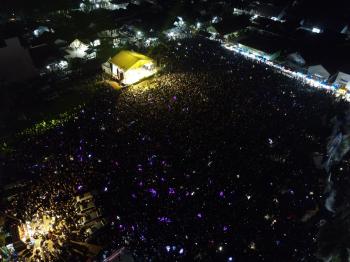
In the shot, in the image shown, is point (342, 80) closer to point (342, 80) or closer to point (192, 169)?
point (342, 80)

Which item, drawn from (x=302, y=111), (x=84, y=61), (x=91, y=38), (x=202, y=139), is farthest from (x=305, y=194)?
(x=91, y=38)

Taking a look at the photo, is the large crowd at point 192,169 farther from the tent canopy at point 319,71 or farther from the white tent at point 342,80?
the tent canopy at point 319,71

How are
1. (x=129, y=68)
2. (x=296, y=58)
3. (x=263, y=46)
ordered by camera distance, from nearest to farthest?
(x=129, y=68), (x=296, y=58), (x=263, y=46)

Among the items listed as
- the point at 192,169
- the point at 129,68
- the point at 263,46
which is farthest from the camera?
the point at 263,46

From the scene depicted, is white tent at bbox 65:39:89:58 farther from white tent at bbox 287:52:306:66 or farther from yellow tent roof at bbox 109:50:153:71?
white tent at bbox 287:52:306:66

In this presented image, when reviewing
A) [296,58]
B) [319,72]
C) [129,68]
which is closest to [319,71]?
[319,72]

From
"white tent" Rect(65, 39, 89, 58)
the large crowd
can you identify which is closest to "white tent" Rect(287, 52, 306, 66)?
the large crowd

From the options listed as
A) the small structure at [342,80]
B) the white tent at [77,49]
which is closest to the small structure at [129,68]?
the white tent at [77,49]
